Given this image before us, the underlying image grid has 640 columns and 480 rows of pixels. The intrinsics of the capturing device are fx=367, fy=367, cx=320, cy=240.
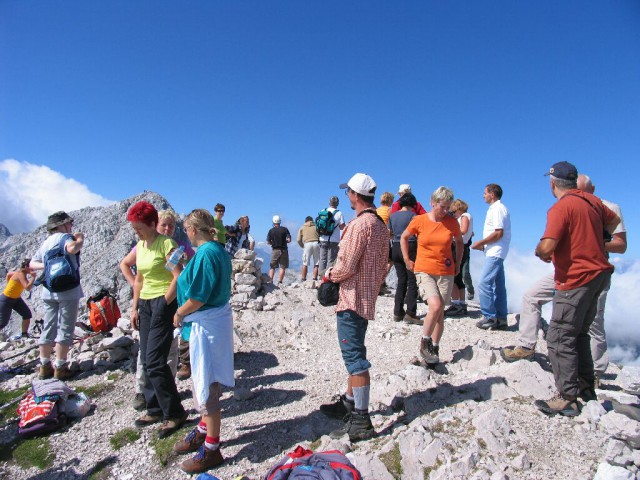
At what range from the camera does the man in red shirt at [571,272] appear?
412 cm

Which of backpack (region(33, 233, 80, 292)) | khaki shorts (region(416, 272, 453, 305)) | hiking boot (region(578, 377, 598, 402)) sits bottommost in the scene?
hiking boot (region(578, 377, 598, 402))

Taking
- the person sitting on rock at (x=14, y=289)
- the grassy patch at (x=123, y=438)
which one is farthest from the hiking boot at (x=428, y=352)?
the person sitting on rock at (x=14, y=289)

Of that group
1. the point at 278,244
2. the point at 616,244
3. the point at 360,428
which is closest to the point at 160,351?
the point at 360,428

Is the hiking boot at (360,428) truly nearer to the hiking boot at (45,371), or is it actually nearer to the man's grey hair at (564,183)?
the man's grey hair at (564,183)

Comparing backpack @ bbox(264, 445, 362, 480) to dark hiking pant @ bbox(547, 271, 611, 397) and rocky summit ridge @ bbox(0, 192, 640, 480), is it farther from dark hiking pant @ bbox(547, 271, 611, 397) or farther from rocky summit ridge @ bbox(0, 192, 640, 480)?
dark hiking pant @ bbox(547, 271, 611, 397)

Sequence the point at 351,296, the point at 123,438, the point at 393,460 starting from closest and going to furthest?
the point at 393,460 < the point at 351,296 < the point at 123,438

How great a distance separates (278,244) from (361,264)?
384 inches

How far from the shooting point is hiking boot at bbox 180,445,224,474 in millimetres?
3936

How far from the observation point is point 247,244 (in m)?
12.7

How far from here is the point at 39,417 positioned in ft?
16.7

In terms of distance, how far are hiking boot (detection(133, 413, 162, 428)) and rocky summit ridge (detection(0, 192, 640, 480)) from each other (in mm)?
106

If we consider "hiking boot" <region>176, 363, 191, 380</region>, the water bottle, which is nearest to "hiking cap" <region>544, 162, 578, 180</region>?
the water bottle

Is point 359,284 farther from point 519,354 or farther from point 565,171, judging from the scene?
point 519,354

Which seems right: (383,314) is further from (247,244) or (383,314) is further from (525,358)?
(247,244)
